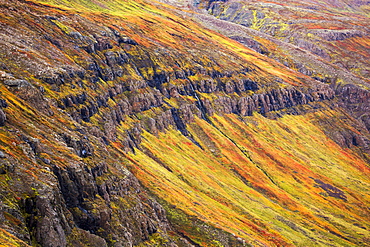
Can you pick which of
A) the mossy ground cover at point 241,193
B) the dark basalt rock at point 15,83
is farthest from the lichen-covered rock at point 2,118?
the mossy ground cover at point 241,193

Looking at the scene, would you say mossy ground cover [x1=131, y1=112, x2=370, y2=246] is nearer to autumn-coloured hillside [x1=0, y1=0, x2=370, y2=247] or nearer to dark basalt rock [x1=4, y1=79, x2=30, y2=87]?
autumn-coloured hillside [x1=0, y1=0, x2=370, y2=247]

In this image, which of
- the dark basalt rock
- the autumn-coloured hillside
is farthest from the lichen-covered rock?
the dark basalt rock

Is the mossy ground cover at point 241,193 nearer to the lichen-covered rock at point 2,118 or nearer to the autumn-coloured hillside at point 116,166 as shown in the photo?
the autumn-coloured hillside at point 116,166

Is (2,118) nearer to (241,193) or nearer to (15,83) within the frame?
(15,83)

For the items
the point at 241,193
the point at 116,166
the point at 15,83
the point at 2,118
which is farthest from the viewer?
the point at 241,193

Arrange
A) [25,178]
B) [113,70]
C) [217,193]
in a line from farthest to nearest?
[113,70] → [217,193] → [25,178]

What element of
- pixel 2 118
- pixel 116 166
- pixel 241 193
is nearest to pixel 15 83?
pixel 2 118

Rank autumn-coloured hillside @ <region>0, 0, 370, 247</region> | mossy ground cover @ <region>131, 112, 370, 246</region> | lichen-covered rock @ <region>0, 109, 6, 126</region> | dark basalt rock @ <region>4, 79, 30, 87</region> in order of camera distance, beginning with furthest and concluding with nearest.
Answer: mossy ground cover @ <region>131, 112, 370, 246</region>
dark basalt rock @ <region>4, 79, 30, 87</region>
lichen-covered rock @ <region>0, 109, 6, 126</region>
autumn-coloured hillside @ <region>0, 0, 370, 247</region>

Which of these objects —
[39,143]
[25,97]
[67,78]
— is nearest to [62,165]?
[39,143]

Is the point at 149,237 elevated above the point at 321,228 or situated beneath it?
elevated above

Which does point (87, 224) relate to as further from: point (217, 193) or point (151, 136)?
point (151, 136)

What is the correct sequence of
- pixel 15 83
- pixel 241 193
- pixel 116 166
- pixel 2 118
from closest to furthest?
pixel 2 118
pixel 15 83
pixel 116 166
pixel 241 193
